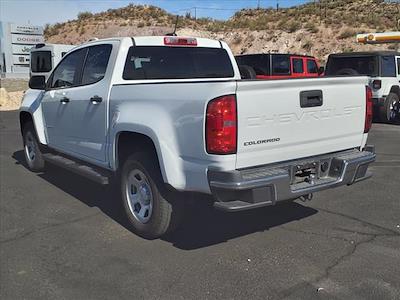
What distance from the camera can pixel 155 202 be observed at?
447 cm

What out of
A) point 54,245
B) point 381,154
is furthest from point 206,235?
point 381,154

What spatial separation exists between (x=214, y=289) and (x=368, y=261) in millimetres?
1429

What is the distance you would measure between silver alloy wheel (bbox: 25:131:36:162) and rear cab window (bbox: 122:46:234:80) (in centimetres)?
308

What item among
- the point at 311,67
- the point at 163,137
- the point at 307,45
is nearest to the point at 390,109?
the point at 311,67

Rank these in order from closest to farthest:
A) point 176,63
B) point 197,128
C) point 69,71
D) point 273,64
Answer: point 197,128, point 176,63, point 69,71, point 273,64

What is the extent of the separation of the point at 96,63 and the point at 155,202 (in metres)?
2.07

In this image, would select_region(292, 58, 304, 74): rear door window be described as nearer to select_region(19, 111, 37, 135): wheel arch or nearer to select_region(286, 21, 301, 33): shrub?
select_region(19, 111, 37, 135): wheel arch

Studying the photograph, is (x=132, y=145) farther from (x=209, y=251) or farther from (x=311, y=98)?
(x=311, y=98)

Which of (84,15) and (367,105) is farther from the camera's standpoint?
(84,15)

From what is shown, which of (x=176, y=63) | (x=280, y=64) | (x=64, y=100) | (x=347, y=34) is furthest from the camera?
(x=347, y=34)

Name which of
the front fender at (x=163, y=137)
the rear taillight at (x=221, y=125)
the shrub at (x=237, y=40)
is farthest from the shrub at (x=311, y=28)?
the rear taillight at (x=221, y=125)

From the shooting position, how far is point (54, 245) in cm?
466

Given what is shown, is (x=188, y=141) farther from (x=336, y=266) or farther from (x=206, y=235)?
(x=336, y=266)

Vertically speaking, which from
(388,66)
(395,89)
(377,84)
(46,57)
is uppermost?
(46,57)
